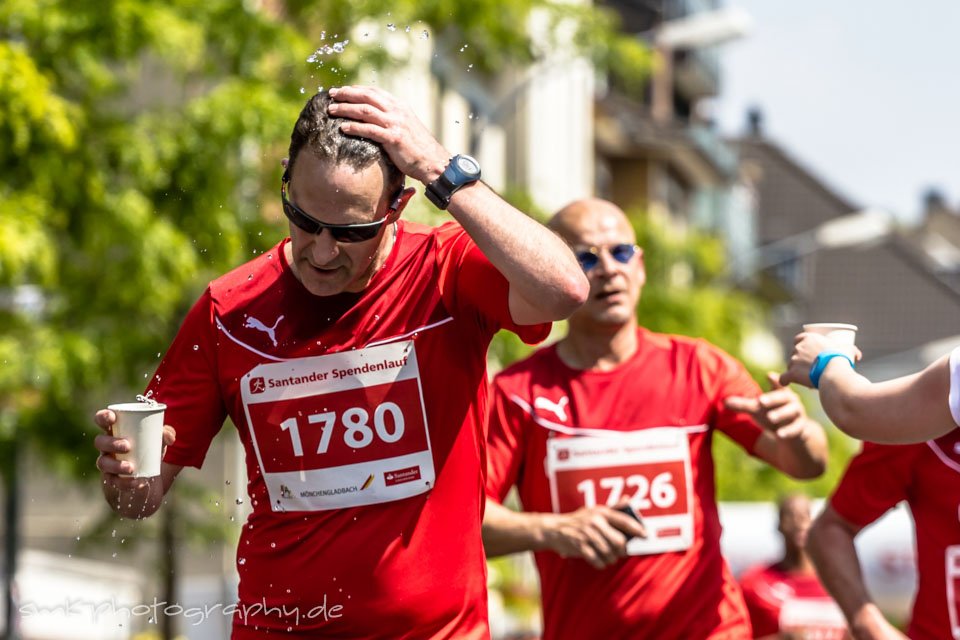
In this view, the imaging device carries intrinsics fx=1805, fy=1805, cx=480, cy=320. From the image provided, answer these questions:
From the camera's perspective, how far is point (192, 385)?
488 centimetres

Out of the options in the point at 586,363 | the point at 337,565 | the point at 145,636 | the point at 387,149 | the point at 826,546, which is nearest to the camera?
the point at 387,149

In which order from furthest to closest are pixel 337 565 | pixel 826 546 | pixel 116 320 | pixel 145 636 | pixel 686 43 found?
pixel 686 43, pixel 145 636, pixel 116 320, pixel 826 546, pixel 337 565

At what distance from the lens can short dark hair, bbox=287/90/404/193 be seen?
4324mm

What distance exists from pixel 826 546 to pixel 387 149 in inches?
107

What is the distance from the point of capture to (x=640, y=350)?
22.5 feet

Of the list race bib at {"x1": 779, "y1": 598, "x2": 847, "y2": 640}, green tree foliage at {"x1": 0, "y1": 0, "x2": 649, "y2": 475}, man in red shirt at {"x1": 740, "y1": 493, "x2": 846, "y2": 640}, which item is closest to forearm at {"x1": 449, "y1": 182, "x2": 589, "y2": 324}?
green tree foliage at {"x1": 0, "y1": 0, "x2": 649, "y2": 475}

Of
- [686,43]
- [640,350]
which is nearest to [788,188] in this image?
[686,43]

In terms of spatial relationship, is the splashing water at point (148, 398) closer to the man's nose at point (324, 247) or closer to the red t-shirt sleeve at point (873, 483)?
the man's nose at point (324, 247)

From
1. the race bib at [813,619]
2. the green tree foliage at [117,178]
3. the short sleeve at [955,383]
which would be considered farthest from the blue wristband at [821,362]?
the race bib at [813,619]

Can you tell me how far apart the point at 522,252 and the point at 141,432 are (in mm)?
1059

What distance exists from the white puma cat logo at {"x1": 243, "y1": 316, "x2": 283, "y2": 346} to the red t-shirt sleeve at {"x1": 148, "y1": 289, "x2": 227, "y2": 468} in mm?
103

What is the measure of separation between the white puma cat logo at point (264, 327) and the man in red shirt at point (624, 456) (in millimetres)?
1715

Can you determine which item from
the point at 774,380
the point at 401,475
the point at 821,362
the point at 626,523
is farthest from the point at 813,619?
the point at 401,475

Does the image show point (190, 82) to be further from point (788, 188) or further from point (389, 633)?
point (788, 188)
